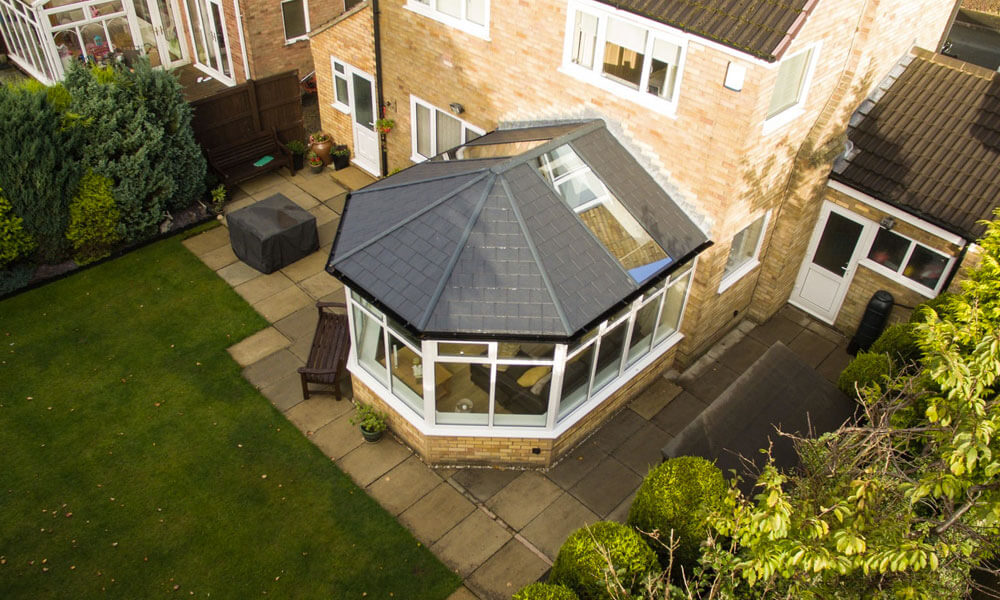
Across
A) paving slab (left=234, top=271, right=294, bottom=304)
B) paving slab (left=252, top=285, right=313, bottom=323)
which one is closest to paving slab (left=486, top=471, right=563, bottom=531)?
paving slab (left=252, top=285, right=313, bottom=323)

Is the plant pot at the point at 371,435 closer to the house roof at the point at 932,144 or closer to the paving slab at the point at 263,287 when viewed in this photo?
the paving slab at the point at 263,287

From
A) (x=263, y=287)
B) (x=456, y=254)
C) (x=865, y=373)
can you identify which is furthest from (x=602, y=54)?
(x=263, y=287)

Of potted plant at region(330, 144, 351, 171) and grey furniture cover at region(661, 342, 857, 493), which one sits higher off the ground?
grey furniture cover at region(661, 342, 857, 493)

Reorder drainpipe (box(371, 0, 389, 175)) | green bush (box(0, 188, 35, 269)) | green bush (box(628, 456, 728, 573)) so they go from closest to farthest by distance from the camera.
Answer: green bush (box(628, 456, 728, 573)) < green bush (box(0, 188, 35, 269)) < drainpipe (box(371, 0, 389, 175))

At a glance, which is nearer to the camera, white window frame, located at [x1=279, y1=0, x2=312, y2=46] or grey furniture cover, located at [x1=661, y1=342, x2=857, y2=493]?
grey furniture cover, located at [x1=661, y1=342, x2=857, y2=493]

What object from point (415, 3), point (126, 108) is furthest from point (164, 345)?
point (415, 3)

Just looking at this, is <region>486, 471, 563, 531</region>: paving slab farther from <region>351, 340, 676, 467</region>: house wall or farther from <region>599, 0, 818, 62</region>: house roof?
<region>599, 0, 818, 62</region>: house roof

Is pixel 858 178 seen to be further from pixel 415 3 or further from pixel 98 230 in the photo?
pixel 98 230
